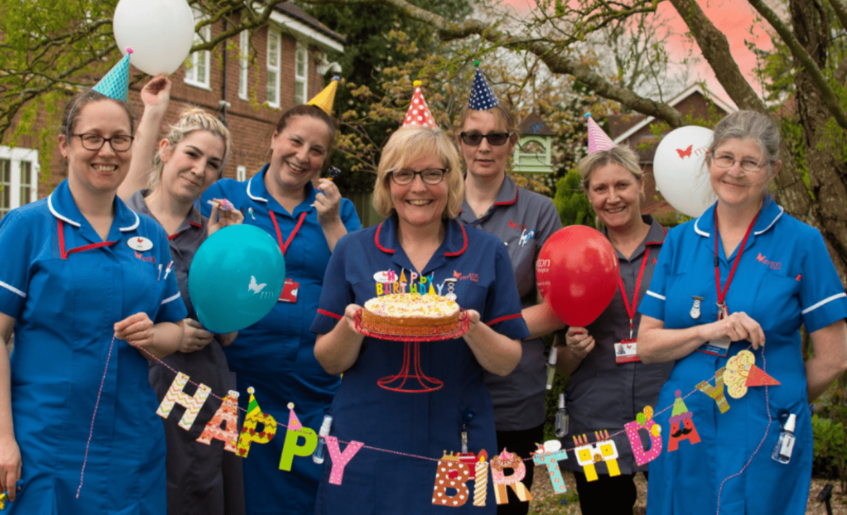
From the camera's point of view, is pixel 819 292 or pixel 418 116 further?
pixel 418 116

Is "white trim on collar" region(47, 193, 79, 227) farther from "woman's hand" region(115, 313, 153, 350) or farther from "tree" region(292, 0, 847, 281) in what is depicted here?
"tree" region(292, 0, 847, 281)

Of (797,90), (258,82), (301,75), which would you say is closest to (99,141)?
(797,90)

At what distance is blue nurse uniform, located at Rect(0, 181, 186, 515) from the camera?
7.09 ft

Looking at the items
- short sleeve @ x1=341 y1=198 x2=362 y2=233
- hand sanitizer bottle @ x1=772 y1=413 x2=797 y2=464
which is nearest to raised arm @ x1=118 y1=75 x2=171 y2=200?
short sleeve @ x1=341 y1=198 x2=362 y2=233

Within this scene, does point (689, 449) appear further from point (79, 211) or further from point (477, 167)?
point (79, 211)

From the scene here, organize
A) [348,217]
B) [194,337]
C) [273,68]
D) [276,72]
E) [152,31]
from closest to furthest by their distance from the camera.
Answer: [194,337], [348,217], [152,31], [273,68], [276,72]

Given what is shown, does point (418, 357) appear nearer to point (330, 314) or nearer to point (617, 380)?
point (330, 314)

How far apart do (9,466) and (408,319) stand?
1350 millimetres

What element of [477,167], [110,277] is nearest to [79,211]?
[110,277]

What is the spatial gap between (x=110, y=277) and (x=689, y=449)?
A: 7.18 feet

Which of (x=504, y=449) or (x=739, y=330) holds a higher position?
(x=739, y=330)

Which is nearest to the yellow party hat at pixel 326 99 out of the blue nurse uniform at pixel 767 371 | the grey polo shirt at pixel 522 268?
the grey polo shirt at pixel 522 268

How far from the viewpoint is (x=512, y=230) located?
3203 mm

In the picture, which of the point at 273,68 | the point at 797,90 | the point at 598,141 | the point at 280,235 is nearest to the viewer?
the point at 280,235
